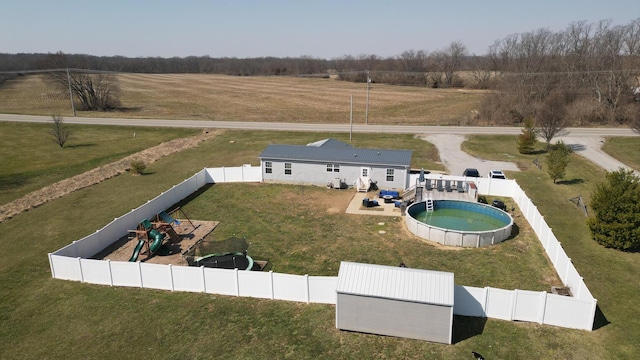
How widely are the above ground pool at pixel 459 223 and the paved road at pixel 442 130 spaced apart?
11.2 metres

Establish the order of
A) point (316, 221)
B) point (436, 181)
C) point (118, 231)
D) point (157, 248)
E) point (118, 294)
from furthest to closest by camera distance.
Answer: point (436, 181) → point (316, 221) → point (118, 231) → point (157, 248) → point (118, 294)

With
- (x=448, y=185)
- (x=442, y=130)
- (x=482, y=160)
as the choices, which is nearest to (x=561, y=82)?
(x=442, y=130)

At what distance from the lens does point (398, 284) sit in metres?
17.6

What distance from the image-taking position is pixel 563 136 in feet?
189

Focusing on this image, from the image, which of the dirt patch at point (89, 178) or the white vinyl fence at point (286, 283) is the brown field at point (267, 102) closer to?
the dirt patch at point (89, 178)

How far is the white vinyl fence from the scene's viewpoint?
58.6 ft

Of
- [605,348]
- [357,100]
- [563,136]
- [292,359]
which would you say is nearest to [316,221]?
[292,359]

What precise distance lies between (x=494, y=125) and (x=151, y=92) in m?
94.8

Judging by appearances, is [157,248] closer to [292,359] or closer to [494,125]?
[292,359]

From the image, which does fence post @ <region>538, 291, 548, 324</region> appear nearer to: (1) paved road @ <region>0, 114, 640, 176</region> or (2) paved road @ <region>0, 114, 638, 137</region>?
(1) paved road @ <region>0, 114, 640, 176</region>

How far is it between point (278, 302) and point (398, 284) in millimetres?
5949

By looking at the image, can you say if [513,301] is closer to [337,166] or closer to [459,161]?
[337,166]

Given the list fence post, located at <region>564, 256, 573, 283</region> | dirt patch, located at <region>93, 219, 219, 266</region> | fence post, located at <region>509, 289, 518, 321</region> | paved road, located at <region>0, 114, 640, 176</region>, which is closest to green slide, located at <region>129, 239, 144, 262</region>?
dirt patch, located at <region>93, 219, 219, 266</region>

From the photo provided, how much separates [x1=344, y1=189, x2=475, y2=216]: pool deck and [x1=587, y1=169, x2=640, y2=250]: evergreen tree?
9491 mm
